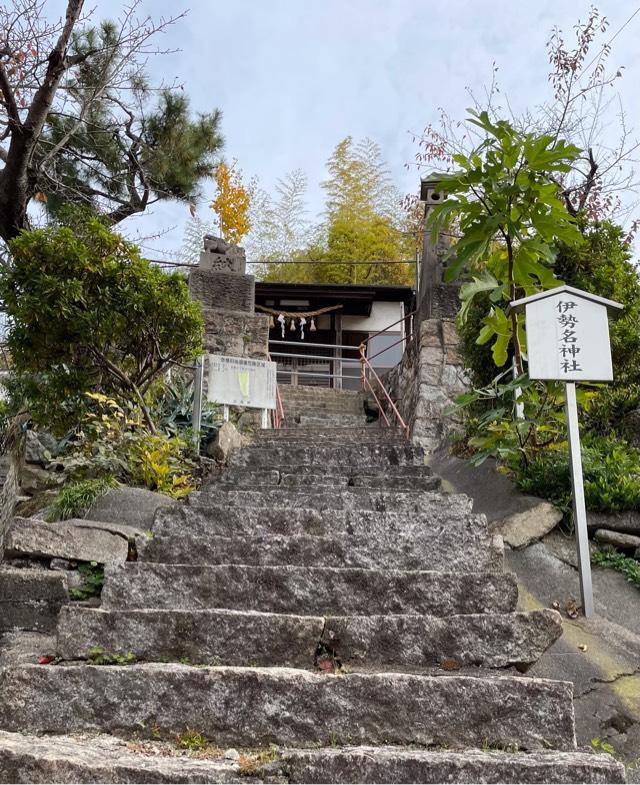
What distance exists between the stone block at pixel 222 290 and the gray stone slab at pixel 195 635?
22.7 ft

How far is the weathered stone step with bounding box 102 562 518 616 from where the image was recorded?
323 centimetres

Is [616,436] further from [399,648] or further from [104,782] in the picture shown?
[104,782]

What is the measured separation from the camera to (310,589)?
10.8 feet

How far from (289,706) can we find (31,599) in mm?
1531

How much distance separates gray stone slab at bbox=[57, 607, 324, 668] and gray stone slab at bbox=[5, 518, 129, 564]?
909 mm

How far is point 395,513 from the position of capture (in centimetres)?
407

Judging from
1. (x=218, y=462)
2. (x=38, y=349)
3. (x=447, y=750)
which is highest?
(x=38, y=349)

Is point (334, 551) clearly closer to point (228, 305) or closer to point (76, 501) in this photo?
point (76, 501)

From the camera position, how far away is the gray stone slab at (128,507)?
4.55 m

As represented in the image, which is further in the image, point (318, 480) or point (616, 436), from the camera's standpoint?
point (616, 436)

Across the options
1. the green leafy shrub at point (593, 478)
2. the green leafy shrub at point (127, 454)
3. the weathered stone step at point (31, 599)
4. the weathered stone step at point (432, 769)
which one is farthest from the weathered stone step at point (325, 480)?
the weathered stone step at point (432, 769)

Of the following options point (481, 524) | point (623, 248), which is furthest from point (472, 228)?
point (623, 248)

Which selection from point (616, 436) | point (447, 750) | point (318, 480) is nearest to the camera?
→ point (447, 750)

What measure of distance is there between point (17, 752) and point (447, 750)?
137cm
